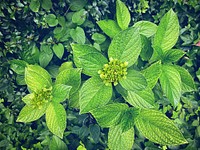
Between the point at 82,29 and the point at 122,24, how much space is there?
161 millimetres

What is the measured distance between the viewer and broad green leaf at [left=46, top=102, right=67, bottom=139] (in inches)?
39.6

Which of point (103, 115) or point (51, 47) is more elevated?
point (51, 47)

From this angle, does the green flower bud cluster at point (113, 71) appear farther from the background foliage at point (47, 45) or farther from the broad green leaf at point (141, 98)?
the background foliage at point (47, 45)

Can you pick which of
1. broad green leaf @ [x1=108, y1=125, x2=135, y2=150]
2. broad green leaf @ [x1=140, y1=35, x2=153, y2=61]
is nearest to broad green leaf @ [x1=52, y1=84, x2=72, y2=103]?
broad green leaf @ [x1=108, y1=125, x2=135, y2=150]

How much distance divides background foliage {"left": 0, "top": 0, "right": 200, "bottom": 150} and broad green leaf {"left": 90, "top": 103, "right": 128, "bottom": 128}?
5.8 inches

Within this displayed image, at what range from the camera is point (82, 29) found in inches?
46.1

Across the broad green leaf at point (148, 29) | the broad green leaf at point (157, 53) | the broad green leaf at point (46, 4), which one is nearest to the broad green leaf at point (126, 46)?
the broad green leaf at point (157, 53)

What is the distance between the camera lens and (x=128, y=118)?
1007mm

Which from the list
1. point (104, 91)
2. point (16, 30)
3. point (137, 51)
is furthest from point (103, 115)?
point (16, 30)

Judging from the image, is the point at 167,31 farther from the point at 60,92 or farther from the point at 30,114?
the point at 30,114

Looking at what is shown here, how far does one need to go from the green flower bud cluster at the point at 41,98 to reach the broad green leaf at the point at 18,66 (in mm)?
170

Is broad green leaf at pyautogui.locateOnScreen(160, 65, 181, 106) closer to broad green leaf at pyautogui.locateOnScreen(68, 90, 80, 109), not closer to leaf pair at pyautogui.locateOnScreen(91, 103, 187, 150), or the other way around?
leaf pair at pyautogui.locateOnScreen(91, 103, 187, 150)

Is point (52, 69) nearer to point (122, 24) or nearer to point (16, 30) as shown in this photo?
point (16, 30)

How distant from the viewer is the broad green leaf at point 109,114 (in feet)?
3.29
